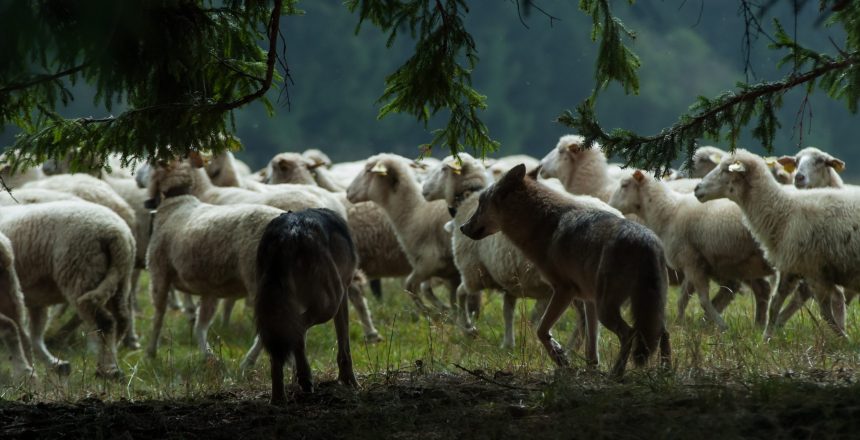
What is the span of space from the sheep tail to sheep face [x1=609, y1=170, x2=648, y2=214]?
4.63 metres

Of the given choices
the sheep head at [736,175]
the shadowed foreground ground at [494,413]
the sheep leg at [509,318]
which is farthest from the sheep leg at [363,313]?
the shadowed foreground ground at [494,413]

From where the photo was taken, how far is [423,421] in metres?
4.81

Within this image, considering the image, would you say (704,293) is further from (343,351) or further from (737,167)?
(343,351)

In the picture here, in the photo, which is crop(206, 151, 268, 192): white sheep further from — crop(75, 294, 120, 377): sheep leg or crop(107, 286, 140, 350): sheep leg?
crop(75, 294, 120, 377): sheep leg

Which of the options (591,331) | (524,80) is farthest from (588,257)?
(524,80)

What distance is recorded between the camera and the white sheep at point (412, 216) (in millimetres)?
11234

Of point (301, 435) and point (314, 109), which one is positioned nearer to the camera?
point (301, 435)

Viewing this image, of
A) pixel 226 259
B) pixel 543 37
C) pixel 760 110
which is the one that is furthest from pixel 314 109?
pixel 760 110

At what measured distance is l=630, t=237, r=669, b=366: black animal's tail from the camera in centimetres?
547

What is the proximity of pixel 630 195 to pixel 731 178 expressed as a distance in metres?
1.66

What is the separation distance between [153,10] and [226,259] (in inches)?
170

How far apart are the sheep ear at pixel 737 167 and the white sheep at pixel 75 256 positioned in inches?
204

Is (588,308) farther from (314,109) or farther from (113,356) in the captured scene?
(314,109)

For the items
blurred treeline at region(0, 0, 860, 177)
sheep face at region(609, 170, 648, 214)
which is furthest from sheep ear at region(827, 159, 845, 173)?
blurred treeline at region(0, 0, 860, 177)
